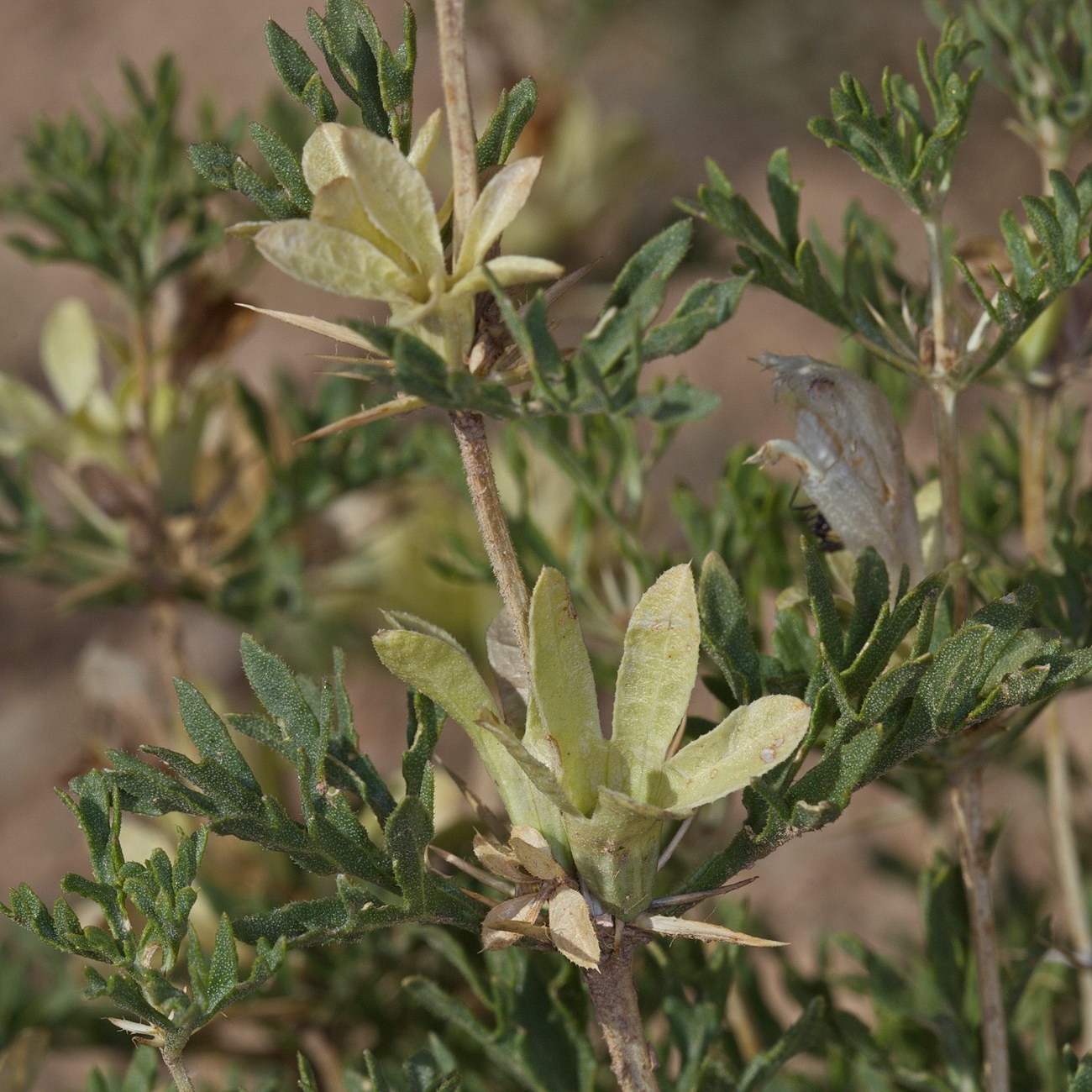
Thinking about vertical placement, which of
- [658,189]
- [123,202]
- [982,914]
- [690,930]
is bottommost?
[982,914]

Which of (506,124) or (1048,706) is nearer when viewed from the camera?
(506,124)

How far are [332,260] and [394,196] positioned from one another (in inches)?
1.3

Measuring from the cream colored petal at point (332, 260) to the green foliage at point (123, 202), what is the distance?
55 cm

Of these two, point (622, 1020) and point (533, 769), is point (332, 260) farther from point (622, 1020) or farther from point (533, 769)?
point (622, 1020)

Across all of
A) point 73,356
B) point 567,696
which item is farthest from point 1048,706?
point 73,356

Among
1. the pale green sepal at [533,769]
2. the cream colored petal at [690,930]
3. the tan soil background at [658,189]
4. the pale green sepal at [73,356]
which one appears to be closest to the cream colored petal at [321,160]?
the pale green sepal at [533,769]

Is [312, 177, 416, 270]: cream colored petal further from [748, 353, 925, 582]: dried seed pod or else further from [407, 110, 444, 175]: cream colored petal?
[748, 353, 925, 582]: dried seed pod

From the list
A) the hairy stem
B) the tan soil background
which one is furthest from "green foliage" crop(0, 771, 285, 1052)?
the tan soil background

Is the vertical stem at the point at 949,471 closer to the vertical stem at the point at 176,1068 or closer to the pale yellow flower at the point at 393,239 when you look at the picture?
the pale yellow flower at the point at 393,239

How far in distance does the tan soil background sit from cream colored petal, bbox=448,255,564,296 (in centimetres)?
146

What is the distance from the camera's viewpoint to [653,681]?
19.6 inches

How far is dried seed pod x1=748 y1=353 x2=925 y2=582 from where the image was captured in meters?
0.55

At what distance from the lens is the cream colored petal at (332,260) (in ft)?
1.41

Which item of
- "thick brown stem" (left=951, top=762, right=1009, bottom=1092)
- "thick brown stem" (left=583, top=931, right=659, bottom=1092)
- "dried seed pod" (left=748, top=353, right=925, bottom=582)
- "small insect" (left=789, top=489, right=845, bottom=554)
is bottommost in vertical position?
"thick brown stem" (left=951, top=762, right=1009, bottom=1092)
